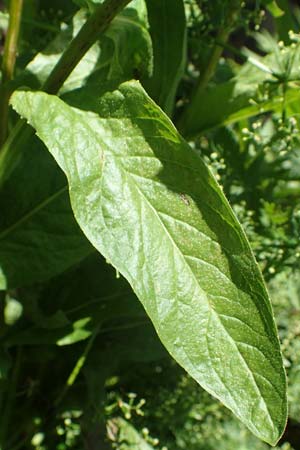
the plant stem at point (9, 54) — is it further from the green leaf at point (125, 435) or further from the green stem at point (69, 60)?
the green leaf at point (125, 435)

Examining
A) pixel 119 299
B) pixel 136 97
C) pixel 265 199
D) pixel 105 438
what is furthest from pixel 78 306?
pixel 136 97

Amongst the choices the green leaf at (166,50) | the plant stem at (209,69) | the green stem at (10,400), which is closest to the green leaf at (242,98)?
the plant stem at (209,69)

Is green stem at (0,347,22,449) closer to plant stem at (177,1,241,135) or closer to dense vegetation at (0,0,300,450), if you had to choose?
dense vegetation at (0,0,300,450)

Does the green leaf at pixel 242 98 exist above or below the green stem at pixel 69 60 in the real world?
below

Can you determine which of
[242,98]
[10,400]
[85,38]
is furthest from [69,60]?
[10,400]

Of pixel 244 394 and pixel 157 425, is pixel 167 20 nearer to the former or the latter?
pixel 244 394

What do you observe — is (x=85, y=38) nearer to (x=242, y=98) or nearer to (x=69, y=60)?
(x=69, y=60)

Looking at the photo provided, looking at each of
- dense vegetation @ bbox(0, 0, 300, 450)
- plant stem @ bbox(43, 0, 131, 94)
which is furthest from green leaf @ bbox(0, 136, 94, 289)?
plant stem @ bbox(43, 0, 131, 94)
